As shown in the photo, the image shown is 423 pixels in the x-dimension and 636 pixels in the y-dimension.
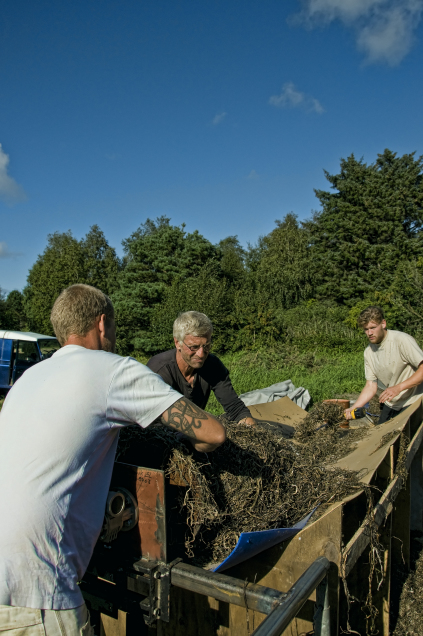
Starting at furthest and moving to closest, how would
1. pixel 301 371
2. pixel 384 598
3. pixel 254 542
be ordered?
pixel 301 371, pixel 384 598, pixel 254 542

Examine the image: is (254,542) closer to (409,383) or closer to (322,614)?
(322,614)

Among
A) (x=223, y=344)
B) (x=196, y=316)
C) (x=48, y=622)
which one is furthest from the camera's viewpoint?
(x=223, y=344)

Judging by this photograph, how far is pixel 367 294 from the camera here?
26141 millimetres

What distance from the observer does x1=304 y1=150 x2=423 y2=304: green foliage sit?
87.1 ft

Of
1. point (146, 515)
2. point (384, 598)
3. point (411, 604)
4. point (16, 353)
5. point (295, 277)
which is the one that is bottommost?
point (411, 604)

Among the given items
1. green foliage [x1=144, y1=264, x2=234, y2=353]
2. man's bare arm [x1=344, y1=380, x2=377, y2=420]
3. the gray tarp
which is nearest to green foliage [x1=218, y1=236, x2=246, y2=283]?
green foliage [x1=144, y1=264, x2=234, y2=353]

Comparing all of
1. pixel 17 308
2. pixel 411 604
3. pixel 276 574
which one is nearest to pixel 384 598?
pixel 411 604

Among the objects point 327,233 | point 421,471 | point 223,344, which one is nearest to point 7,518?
point 421,471

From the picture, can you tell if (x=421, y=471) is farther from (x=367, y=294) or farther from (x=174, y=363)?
(x=367, y=294)

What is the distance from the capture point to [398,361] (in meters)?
4.32

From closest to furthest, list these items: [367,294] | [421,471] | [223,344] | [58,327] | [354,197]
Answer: [58,327] < [421,471] < [223,344] < [367,294] < [354,197]

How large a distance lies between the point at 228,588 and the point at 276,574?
661 mm

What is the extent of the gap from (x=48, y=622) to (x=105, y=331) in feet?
3.03

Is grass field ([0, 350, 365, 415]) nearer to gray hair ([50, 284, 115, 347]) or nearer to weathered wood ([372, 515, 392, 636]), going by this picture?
weathered wood ([372, 515, 392, 636])
